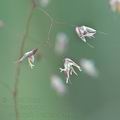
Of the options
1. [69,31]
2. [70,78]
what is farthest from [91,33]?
[70,78]

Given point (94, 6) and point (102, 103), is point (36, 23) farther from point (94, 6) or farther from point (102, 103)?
point (102, 103)

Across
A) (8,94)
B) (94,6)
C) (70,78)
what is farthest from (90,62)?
(8,94)

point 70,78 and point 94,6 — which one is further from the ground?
point 94,6

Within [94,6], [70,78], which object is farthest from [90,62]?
[94,6]

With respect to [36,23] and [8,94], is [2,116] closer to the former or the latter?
[8,94]

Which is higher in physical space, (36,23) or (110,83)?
(36,23)

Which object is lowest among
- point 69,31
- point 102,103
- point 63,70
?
point 102,103
